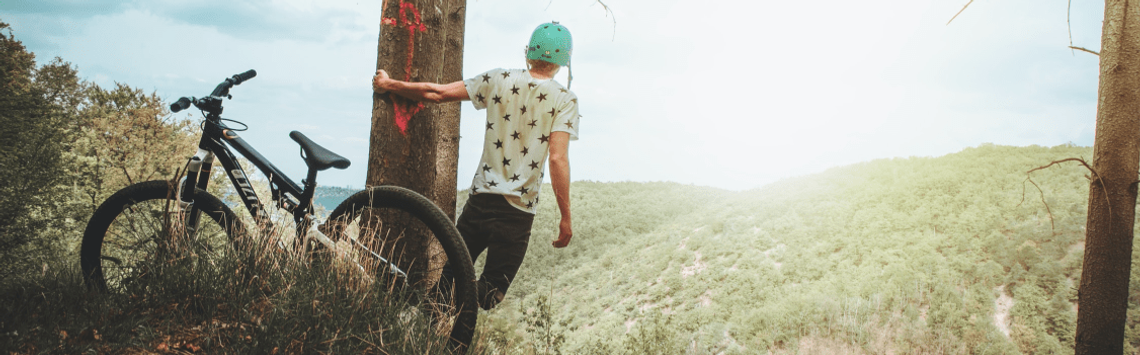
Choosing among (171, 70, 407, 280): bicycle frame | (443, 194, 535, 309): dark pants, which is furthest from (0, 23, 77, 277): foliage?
(443, 194, 535, 309): dark pants

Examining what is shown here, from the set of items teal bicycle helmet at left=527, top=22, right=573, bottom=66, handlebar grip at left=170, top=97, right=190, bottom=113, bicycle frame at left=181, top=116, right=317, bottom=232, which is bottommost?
bicycle frame at left=181, top=116, right=317, bottom=232

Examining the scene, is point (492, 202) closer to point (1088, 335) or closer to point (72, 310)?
point (72, 310)

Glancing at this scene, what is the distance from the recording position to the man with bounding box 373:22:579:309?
3.17 meters

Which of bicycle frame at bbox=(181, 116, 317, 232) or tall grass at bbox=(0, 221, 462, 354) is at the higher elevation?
bicycle frame at bbox=(181, 116, 317, 232)

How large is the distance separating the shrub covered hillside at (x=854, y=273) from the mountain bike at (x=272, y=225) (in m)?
1.01

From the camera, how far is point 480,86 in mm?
3250

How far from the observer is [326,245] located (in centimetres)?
303

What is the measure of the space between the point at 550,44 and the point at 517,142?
0.60 m

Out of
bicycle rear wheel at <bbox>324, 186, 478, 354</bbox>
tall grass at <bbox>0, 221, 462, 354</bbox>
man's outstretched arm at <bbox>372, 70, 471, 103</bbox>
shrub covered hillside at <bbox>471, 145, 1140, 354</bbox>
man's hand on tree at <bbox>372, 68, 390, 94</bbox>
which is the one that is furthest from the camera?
shrub covered hillside at <bbox>471, 145, 1140, 354</bbox>

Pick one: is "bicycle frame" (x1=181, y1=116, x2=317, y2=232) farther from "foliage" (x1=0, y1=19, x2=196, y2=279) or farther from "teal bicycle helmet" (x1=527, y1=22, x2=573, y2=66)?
"foliage" (x1=0, y1=19, x2=196, y2=279)

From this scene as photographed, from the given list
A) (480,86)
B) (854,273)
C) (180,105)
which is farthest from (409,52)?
(854,273)

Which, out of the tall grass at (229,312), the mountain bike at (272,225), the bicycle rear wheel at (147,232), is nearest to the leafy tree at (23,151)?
the bicycle rear wheel at (147,232)

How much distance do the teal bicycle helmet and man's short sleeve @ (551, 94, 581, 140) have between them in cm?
27

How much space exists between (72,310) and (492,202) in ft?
7.28
